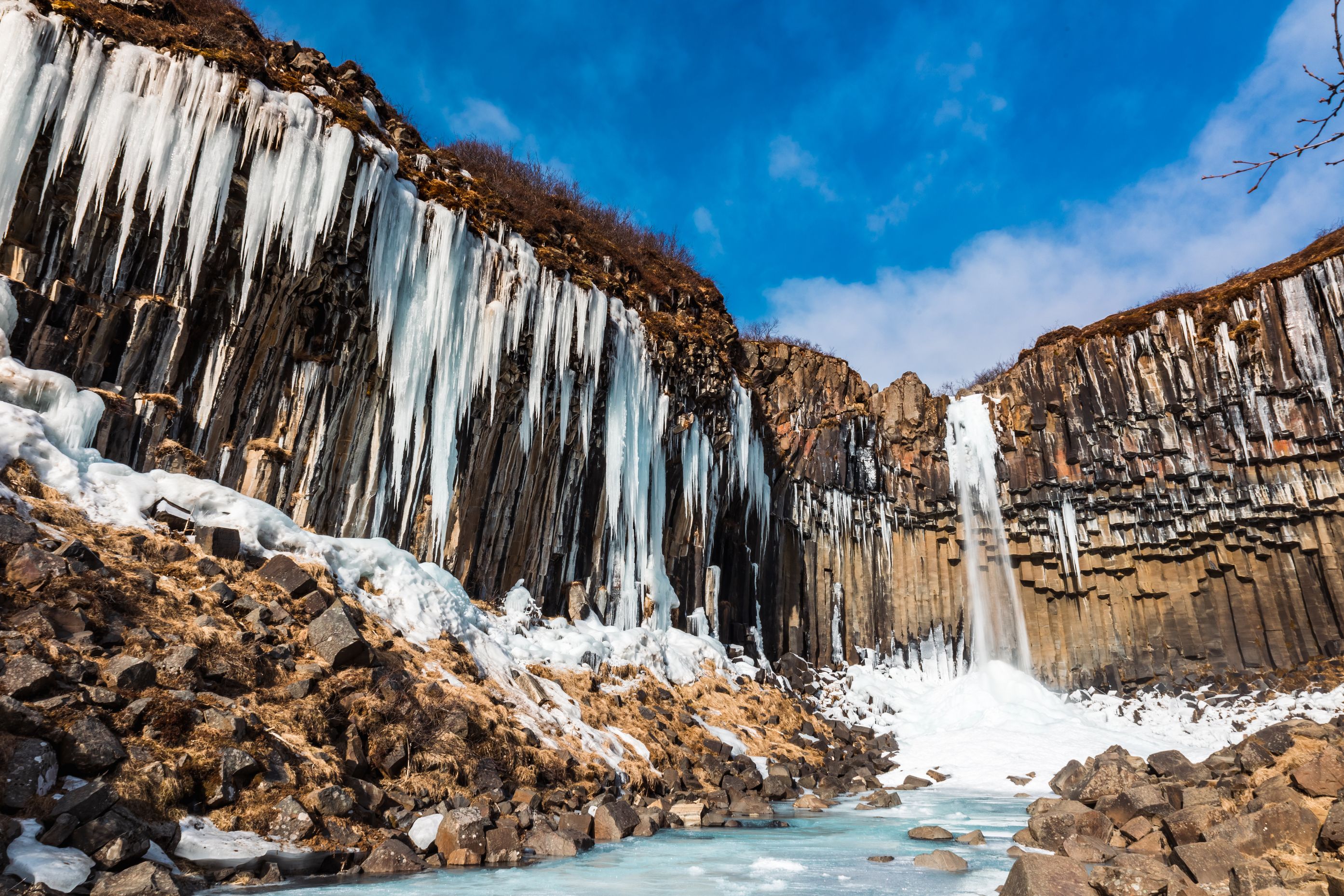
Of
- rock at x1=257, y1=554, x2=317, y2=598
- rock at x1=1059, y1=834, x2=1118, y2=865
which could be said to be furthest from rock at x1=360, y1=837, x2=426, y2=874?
rock at x1=1059, y1=834, x2=1118, y2=865

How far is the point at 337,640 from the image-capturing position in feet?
26.5

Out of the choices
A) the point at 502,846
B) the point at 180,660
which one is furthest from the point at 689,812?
the point at 180,660

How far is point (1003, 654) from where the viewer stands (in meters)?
26.1

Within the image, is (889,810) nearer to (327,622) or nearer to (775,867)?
(775,867)

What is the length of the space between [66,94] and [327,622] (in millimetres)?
9140

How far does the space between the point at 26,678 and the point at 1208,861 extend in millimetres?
8799

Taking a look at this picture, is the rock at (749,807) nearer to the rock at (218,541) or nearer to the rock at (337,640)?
the rock at (337,640)

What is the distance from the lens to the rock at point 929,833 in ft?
28.2

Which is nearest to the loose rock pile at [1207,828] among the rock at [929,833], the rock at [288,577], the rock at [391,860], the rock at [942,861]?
the rock at [929,833]

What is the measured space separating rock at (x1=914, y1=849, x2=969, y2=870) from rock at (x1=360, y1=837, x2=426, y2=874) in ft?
15.2

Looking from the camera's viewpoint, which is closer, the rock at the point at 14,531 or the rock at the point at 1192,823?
the rock at the point at 14,531

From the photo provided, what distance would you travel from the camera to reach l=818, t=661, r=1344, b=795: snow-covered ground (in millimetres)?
17703

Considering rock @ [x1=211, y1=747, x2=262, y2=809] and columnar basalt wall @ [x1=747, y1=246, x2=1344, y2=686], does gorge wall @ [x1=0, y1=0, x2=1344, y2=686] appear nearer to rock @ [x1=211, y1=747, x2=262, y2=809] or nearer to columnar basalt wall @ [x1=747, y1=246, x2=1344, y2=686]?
columnar basalt wall @ [x1=747, y1=246, x2=1344, y2=686]

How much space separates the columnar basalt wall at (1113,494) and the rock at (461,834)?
19.4 meters
